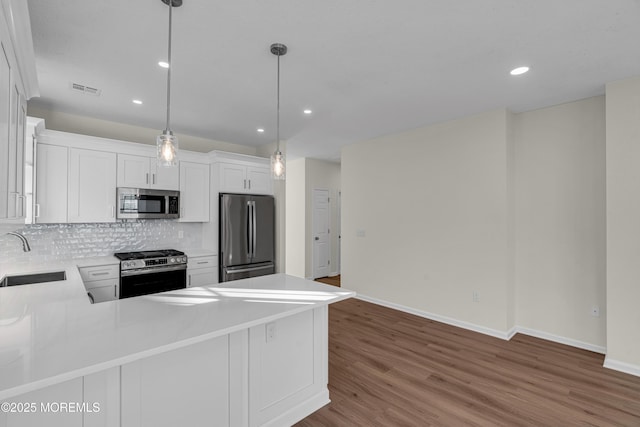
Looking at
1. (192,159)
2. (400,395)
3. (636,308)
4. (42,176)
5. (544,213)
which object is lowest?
(400,395)

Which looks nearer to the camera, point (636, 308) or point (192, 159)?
point (636, 308)

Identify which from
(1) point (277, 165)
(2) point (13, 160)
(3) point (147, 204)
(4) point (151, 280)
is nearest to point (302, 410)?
(1) point (277, 165)

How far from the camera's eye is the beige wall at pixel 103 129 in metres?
3.51

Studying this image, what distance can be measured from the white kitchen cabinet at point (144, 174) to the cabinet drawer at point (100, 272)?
101 cm

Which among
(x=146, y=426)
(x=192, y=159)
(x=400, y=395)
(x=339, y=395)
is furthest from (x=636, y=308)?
(x=192, y=159)

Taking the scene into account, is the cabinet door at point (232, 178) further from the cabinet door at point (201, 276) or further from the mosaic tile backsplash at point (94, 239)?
the cabinet door at point (201, 276)

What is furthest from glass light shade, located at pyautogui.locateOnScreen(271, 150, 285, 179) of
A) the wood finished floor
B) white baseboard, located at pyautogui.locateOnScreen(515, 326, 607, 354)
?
white baseboard, located at pyautogui.locateOnScreen(515, 326, 607, 354)

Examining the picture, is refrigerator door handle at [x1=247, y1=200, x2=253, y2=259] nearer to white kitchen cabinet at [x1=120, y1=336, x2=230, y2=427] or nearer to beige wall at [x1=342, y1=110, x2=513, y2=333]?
beige wall at [x1=342, y1=110, x2=513, y2=333]

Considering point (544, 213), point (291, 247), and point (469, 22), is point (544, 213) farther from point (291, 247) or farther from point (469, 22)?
point (291, 247)

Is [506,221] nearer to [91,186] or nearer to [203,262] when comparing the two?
[203,262]

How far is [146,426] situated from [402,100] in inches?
133

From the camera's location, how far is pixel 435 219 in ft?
13.4

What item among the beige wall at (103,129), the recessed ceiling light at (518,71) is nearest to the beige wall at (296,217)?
the beige wall at (103,129)

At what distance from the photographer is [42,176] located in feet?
10.4
